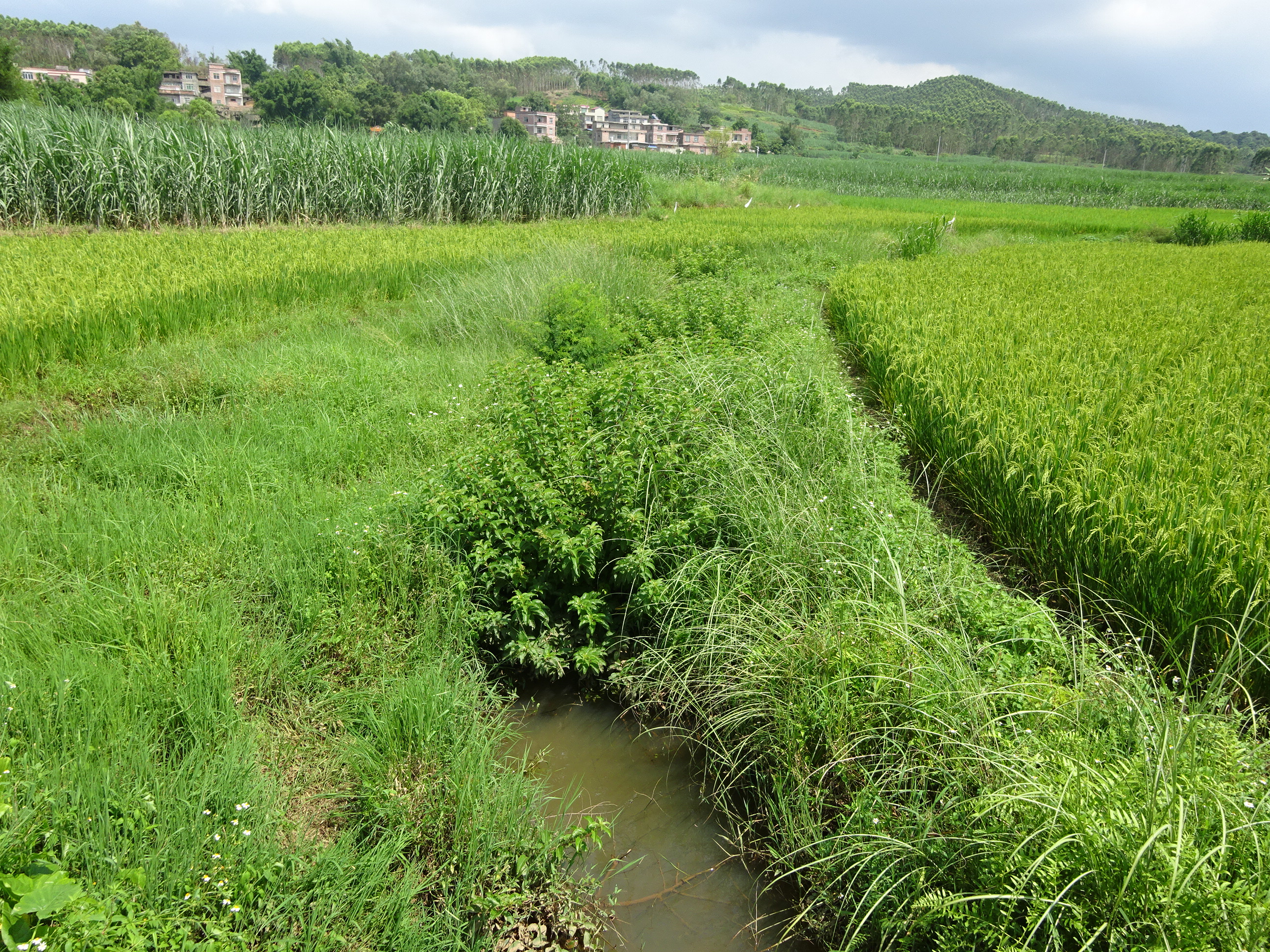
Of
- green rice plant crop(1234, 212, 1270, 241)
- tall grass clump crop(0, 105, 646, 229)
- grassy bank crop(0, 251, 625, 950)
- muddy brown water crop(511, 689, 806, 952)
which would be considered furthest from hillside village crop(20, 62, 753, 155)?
muddy brown water crop(511, 689, 806, 952)

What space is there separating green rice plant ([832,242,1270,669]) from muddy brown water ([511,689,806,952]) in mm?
2049

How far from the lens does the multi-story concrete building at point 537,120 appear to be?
3521 inches

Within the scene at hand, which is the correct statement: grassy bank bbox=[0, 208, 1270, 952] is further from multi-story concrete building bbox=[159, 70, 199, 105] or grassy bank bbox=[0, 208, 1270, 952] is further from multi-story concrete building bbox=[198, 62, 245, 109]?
multi-story concrete building bbox=[198, 62, 245, 109]

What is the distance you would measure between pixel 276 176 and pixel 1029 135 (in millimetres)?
117608

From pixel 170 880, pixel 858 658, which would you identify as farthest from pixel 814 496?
pixel 170 880

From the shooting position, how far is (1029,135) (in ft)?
335

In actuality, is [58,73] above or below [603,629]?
above

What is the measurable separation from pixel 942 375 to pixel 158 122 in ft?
53.4

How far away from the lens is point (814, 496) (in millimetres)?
3977

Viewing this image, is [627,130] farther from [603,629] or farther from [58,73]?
[603,629]

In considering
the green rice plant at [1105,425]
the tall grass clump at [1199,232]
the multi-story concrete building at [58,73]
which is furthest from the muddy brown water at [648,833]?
the multi-story concrete building at [58,73]

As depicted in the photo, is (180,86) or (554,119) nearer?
(180,86)

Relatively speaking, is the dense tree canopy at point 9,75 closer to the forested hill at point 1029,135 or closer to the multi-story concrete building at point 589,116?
the multi-story concrete building at point 589,116

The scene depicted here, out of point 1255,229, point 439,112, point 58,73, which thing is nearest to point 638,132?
point 439,112
